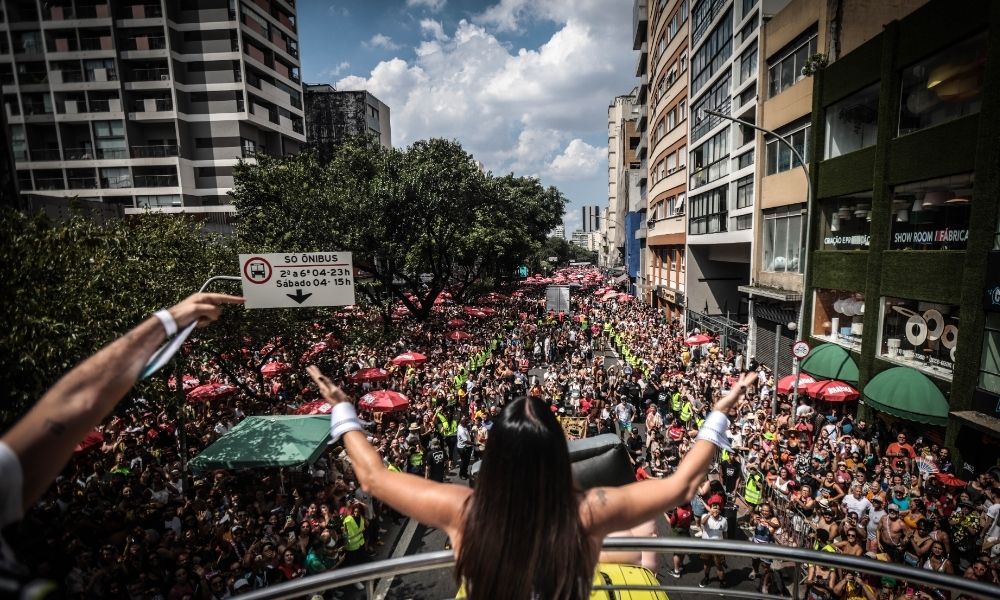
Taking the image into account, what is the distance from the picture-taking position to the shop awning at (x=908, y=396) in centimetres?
1142

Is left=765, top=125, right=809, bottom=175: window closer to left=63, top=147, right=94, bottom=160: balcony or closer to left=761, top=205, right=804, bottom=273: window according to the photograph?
left=761, top=205, right=804, bottom=273: window

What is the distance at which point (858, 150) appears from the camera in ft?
48.5

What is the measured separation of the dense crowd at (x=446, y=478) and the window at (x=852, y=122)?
26.5ft

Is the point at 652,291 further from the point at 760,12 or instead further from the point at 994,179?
the point at 994,179

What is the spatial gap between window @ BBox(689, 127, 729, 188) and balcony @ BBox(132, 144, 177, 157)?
38030mm

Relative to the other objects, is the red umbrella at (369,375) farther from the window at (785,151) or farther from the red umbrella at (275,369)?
the window at (785,151)

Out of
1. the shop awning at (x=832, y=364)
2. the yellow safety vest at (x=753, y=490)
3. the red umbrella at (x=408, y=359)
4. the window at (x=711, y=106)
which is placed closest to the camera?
the yellow safety vest at (x=753, y=490)

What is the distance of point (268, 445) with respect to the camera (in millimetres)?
10016

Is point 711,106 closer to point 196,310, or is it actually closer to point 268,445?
point 268,445

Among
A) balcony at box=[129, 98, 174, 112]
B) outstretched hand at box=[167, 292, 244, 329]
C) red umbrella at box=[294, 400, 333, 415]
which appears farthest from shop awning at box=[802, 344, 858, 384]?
balcony at box=[129, 98, 174, 112]

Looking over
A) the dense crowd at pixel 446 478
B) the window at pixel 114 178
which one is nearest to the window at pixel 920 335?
the dense crowd at pixel 446 478

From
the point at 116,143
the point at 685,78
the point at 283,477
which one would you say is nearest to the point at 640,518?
the point at 283,477

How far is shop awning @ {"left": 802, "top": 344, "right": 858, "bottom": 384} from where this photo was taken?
14.8 m

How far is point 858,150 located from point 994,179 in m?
4.77
